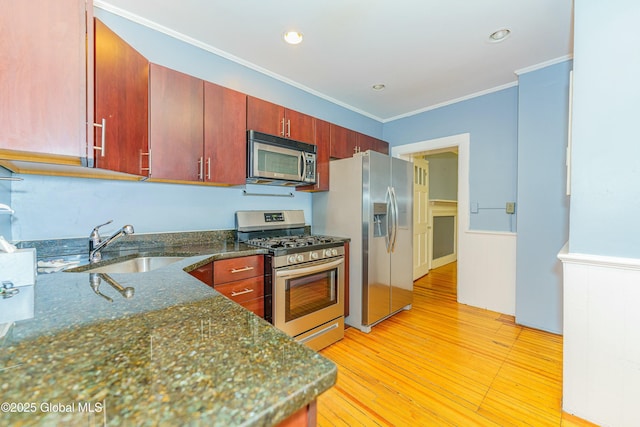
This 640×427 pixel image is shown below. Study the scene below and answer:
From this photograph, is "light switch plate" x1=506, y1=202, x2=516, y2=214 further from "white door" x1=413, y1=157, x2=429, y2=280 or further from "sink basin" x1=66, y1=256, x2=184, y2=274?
"sink basin" x1=66, y1=256, x2=184, y2=274

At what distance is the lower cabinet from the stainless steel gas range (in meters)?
0.07

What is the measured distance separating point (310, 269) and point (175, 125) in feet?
4.84

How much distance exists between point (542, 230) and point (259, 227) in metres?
2.76

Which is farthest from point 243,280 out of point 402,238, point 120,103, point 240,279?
point 402,238

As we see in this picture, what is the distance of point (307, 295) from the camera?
2271 millimetres

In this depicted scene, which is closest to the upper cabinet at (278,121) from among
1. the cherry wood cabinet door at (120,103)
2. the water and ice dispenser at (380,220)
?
the cherry wood cabinet door at (120,103)

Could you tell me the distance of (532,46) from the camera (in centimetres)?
233

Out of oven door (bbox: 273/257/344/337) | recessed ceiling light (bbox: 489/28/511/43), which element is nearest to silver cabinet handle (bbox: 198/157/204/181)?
oven door (bbox: 273/257/344/337)

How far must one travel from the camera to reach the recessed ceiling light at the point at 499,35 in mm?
2117

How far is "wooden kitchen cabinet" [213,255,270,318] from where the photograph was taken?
1.80 meters

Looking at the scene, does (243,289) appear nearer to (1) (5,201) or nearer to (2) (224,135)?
(2) (224,135)

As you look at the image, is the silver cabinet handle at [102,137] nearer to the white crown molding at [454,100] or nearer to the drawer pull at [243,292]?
A: the drawer pull at [243,292]

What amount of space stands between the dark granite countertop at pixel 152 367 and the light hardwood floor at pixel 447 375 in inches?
50.6

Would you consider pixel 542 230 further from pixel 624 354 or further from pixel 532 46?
pixel 532 46
